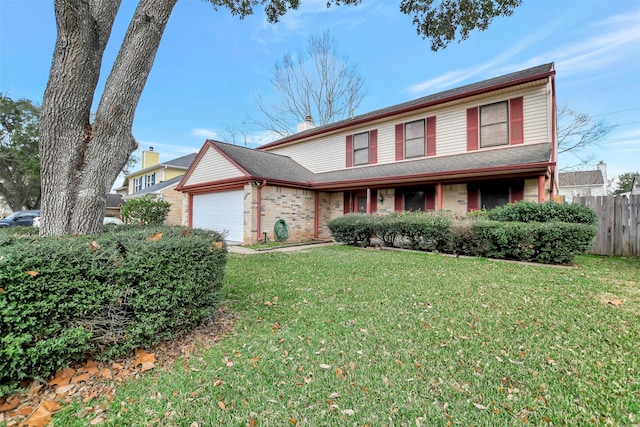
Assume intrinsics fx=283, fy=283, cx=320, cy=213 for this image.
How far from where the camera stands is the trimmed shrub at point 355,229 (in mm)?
9320

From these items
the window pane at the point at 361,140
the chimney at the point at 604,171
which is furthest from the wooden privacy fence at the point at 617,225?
the chimney at the point at 604,171

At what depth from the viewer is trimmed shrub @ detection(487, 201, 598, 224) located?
6.56 metres

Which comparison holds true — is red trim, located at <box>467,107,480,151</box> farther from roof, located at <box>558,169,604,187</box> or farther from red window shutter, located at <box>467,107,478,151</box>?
roof, located at <box>558,169,604,187</box>

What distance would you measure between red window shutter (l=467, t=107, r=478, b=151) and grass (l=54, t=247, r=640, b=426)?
6516mm

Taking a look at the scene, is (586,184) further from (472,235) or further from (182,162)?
(182,162)

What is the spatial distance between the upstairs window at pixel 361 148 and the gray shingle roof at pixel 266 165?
2.35 meters

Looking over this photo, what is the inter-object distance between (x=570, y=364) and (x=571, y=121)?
23.3m

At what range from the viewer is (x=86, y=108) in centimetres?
338

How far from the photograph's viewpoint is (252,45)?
14523 millimetres

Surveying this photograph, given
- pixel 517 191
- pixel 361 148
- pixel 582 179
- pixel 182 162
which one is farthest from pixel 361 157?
pixel 582 179

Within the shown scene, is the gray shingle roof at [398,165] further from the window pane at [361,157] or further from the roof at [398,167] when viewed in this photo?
the window pane at [361,157]

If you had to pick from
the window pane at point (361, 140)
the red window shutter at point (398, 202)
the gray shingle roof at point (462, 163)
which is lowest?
the red window shutter at point (398, 202)

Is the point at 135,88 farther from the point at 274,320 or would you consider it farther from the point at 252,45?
the point at 252,45

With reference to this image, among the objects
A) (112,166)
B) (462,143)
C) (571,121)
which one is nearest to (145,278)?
(112,166)
